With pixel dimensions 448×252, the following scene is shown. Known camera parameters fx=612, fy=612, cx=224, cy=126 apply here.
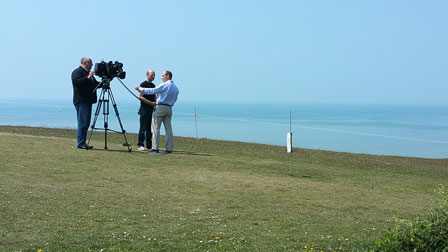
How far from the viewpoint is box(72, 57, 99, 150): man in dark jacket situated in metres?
14.7

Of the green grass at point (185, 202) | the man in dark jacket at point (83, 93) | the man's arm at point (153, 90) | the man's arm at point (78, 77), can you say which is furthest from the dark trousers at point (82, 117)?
the man's arm at point (153, 90)

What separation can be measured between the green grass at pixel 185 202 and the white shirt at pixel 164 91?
145 cm

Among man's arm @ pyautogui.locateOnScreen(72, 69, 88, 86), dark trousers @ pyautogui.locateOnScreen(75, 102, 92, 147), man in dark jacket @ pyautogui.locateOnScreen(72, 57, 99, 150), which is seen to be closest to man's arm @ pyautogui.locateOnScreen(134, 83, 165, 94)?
man in dark jacket @ pyautogui.locateOnScreen(72, 57, 99, 150)

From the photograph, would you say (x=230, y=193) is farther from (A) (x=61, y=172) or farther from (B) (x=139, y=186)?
(A) (x=61, y=172)

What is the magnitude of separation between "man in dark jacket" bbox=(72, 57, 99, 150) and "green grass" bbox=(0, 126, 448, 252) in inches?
23.7

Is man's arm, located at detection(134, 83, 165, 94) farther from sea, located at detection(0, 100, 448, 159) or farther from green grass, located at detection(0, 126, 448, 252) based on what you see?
sea, located at detection(0, 100, 448, 159)

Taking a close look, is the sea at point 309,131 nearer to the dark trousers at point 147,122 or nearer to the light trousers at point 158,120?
the dark trousers at point 147,122

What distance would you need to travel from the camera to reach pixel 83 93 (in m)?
14.8

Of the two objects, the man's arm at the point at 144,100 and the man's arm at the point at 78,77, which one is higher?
the man's arm at the point at 78,77

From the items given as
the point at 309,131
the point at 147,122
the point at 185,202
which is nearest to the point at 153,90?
the point at 147,122

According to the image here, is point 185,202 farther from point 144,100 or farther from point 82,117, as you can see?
point 144,100

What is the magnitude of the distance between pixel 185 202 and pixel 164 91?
20.5 feet

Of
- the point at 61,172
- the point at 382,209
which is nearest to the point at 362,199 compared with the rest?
the point at 382,209

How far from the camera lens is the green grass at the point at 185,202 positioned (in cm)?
750
